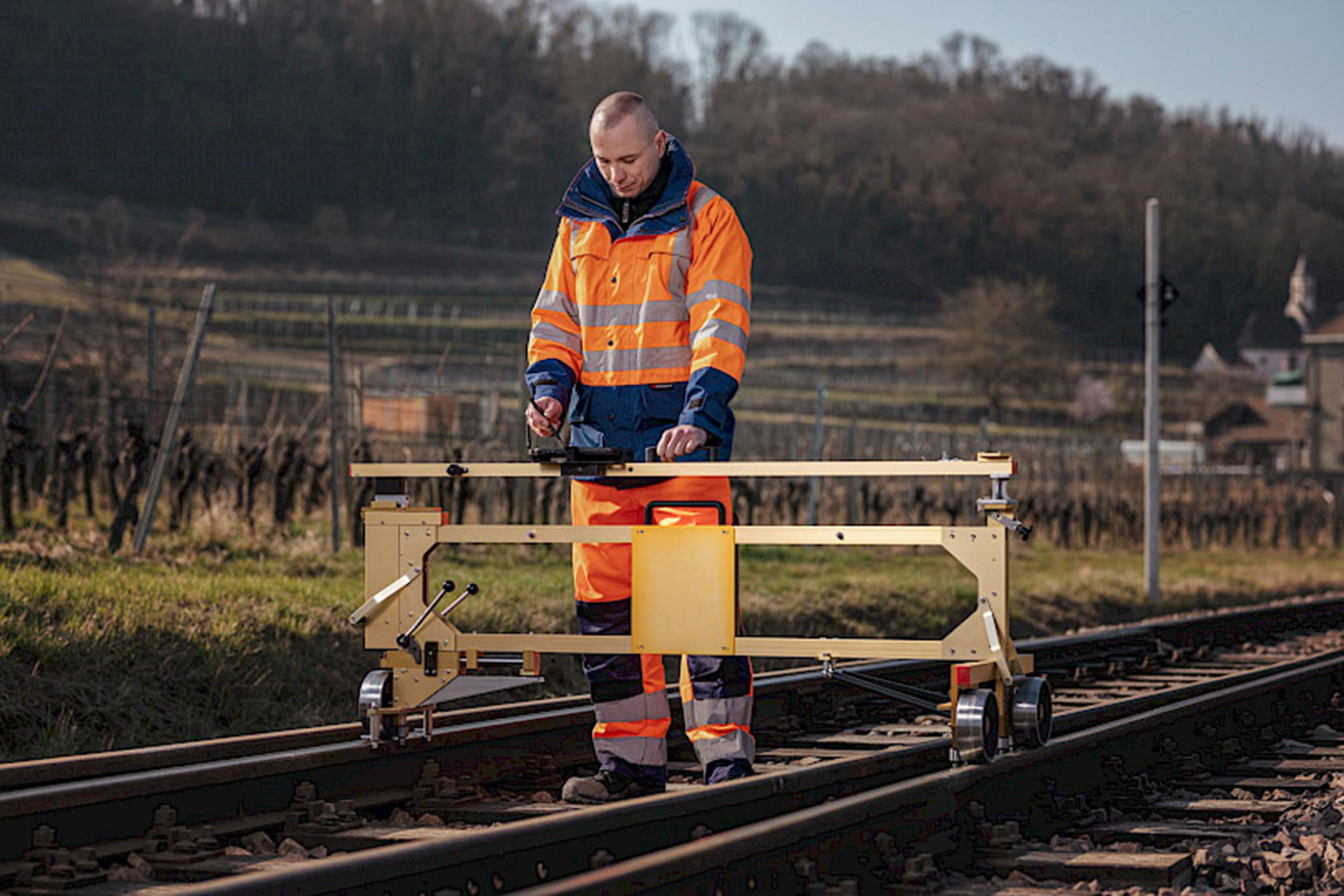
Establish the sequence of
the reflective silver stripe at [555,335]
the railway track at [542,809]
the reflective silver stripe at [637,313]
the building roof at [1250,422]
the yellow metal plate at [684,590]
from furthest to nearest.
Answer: the building roof at [1250,422]
the reflective silver stripe at [555,335]
the reflective silver stripe at [637,313]
the yellow metal plate at [684,590]
the railway track at [542,809]

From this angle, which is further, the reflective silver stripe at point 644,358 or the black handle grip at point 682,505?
the reflective silver stripe at point 644,358

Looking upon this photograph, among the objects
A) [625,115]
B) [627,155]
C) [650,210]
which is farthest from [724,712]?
[625,115]

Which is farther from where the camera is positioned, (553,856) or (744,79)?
(744,79)

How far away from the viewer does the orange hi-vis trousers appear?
531 centimetres

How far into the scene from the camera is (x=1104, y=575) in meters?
19.2

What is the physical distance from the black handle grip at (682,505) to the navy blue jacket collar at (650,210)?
0.85 metres

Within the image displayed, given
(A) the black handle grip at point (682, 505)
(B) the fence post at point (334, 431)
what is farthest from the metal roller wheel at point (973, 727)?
(B) the fence post at point (334, 431)

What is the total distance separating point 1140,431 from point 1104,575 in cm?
5504

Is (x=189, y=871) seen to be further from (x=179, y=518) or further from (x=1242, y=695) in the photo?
(x=179, y=518)

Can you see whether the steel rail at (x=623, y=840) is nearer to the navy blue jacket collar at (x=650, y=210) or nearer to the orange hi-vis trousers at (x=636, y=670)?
the orange hi-vis trousers at (x=636, y=670)

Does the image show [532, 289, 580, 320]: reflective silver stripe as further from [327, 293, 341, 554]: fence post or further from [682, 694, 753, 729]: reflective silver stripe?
[327, 293, 341, 554]: fence post

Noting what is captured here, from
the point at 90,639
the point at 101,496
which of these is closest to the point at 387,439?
the point at 101,496

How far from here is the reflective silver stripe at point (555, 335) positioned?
18.1 feet

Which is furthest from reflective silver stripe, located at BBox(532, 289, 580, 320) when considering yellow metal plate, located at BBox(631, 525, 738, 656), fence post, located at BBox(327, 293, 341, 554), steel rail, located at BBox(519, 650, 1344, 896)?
fence post, located at BBox(327, 293, 341, 554)
